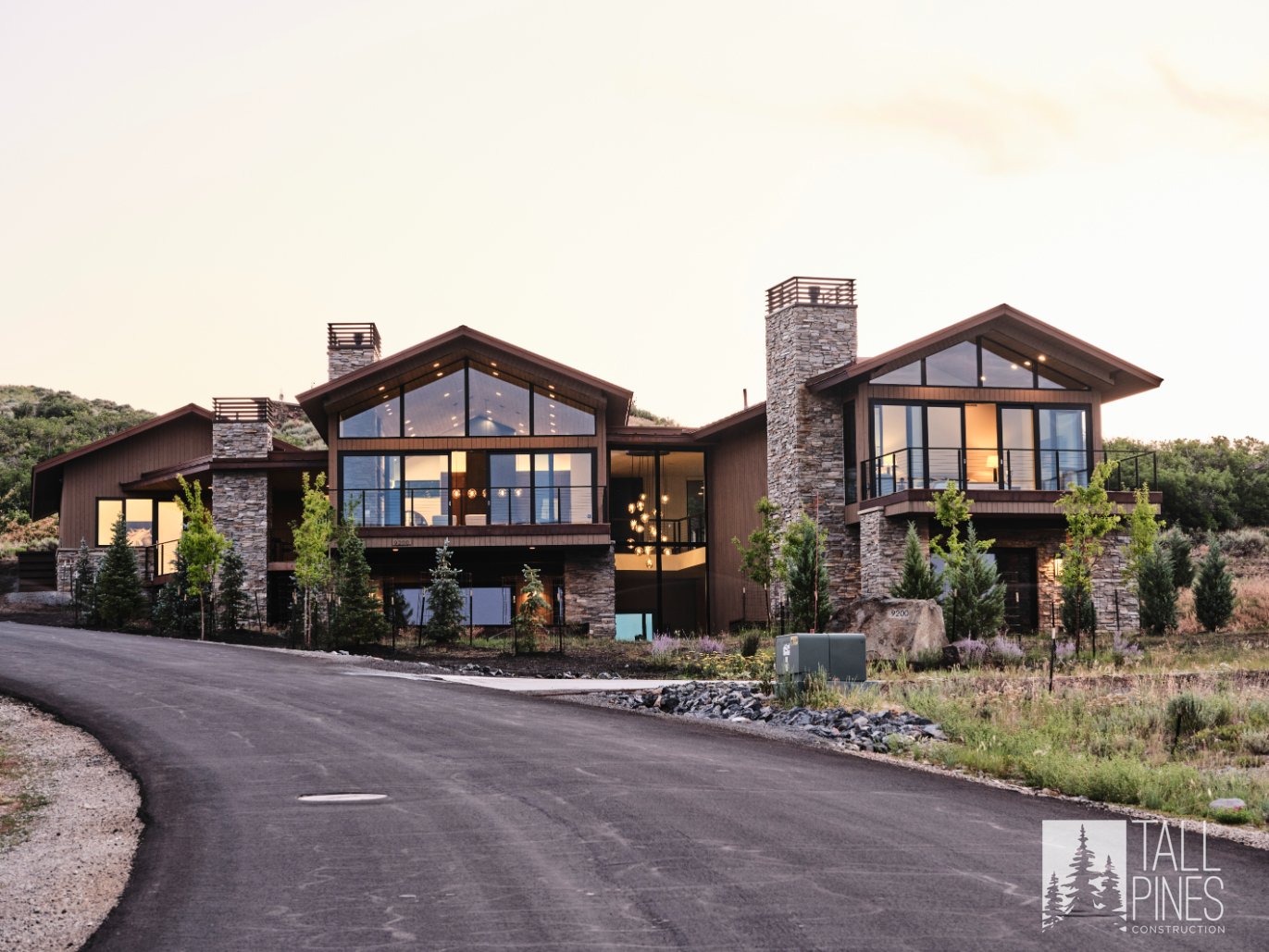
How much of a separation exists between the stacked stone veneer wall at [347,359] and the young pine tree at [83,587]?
8695 millimetres

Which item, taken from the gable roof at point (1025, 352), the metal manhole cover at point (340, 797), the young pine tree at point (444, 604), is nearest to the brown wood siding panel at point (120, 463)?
the young pine tree at point (444, 604)

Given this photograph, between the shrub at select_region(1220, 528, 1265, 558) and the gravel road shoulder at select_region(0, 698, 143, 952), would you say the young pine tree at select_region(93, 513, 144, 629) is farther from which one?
the shrub at select_region(1220, 528, 1265, 558)

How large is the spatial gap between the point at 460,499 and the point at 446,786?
23.1m

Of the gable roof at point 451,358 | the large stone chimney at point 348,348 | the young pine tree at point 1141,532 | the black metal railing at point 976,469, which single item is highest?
the large stone chimney at point 348,348

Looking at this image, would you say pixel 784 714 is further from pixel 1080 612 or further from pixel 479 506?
pixel 479 506

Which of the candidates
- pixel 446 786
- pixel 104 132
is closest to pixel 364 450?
pixel 104 132

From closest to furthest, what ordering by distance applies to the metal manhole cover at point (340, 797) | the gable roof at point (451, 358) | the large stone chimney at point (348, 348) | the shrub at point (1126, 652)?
1. the metal manhole cover at point (340, 797)
2. the shrub at point (1126, 652)
3. the gable roof at point (451, 358)
4. the large stone chimney at point (348, 348)

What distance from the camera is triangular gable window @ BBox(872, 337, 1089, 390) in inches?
1203

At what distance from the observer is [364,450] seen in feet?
111

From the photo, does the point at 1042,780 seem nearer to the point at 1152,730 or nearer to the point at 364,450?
the point at 1152,730

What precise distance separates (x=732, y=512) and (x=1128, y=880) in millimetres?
28239

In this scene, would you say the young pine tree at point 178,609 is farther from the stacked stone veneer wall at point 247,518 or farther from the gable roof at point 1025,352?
the gable roof at point 1025,352

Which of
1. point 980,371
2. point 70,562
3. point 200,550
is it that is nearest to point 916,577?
point 980,371

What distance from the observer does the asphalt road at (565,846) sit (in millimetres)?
6605
